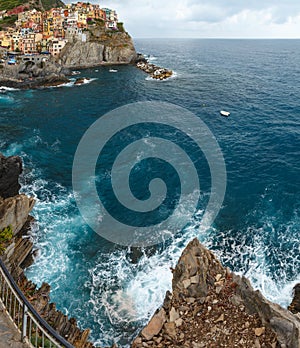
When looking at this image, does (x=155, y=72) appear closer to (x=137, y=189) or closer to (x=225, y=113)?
(x=225, y=113)

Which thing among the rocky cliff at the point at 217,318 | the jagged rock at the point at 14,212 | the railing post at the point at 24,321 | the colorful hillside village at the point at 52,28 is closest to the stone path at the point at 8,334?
the railing post at the point at 24,321

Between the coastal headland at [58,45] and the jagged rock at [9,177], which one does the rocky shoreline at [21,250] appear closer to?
the jagged rock at [9,177]

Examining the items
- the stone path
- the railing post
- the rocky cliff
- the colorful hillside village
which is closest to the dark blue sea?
the rocky cliff

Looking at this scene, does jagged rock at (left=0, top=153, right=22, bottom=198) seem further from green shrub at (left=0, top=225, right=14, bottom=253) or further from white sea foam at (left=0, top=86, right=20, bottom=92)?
white sea foam at (left=0, top=86, right=20, bottom=92)

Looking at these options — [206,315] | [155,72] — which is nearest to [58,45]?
[155,72]

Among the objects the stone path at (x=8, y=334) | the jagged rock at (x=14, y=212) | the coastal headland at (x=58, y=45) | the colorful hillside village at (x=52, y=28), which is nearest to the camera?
the stone path at (x=8, y=334)

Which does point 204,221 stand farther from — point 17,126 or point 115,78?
point 115,78
